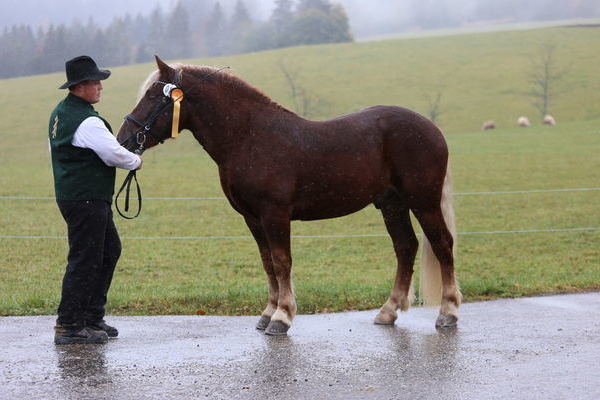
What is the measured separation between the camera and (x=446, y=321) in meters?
6.27

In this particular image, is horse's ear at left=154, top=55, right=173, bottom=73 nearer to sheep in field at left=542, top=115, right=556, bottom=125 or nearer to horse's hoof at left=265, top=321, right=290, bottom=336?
horse's hoof at left=265, top=321, right=290, bottom=336

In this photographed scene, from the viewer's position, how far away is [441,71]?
64.2m

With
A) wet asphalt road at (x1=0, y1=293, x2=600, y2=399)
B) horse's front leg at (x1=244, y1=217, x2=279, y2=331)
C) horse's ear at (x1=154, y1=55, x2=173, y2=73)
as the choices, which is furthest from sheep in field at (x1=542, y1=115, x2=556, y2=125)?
horse's ear at (x1=154, y1=55, x2=173, y2=73)

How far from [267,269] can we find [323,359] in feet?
4.49

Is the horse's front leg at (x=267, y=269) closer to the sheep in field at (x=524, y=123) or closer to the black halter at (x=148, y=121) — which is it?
the black halter at (x=148, y=121)

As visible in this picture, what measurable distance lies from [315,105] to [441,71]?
601 inches

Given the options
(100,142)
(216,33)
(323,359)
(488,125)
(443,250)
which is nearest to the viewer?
(323,359)

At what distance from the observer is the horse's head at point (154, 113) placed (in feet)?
19.4

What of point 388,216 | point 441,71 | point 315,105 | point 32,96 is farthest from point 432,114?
point 388,216

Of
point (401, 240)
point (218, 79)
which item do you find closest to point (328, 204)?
point (401, 240)

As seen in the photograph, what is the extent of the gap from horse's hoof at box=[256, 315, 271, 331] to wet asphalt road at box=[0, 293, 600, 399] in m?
0.07

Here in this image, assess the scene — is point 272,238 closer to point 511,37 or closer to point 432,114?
point 432,114

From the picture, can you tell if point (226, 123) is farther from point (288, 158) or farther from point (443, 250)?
point (443, 250)

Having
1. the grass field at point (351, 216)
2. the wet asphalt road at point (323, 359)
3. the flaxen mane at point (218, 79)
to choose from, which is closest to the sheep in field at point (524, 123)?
the grass field at point (351, 216)
